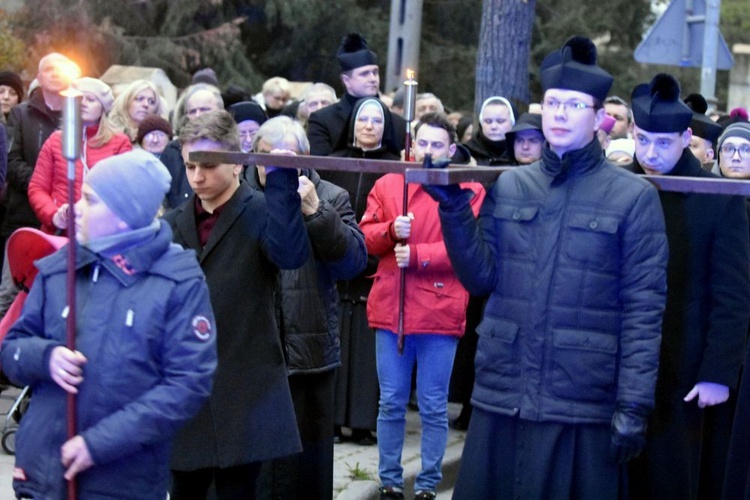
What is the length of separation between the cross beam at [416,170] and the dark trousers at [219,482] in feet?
4.00

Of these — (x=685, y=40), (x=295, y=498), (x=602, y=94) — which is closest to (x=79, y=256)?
(x=602, y=94)

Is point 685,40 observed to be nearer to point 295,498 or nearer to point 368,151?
point 368,151

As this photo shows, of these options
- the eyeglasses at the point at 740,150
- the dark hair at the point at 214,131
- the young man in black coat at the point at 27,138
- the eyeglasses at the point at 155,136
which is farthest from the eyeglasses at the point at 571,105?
the young man in black coat at the point at 27,138

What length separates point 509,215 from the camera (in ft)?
18.7

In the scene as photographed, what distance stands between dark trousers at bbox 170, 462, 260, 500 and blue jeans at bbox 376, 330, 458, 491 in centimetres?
195

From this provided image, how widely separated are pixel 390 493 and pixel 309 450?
0.97m

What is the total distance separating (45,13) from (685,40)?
12.6 metres

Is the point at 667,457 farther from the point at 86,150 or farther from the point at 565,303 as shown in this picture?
the point at 86,150

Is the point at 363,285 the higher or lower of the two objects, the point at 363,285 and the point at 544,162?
the lower

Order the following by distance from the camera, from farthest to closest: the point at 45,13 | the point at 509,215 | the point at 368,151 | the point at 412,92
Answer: the point at 45,13, the point at 368,151, the point at 412,92, the point at 509,215

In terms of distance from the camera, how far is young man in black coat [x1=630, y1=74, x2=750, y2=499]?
648cm

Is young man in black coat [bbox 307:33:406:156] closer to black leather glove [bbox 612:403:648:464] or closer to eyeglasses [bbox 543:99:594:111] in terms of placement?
eyeglasses [bbox 543:99:594:111]

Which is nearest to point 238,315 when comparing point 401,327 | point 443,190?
point 443,190

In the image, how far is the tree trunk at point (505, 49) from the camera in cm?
1234
